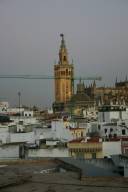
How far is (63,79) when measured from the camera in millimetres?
90250

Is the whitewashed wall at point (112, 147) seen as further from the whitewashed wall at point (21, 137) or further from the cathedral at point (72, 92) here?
the cathedral at point (72, 92)

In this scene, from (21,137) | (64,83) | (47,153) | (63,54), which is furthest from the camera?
(64,83)

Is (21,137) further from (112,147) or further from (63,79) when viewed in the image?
(63,79)

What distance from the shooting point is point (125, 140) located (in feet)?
85.3

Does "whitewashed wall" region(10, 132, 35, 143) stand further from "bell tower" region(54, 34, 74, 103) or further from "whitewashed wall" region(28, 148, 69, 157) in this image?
"bell tower" region(54, 34, 74, 103)

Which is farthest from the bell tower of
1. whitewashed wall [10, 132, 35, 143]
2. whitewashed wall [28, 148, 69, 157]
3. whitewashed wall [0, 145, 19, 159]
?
whitewashed wall [28, 148, 69, 157]

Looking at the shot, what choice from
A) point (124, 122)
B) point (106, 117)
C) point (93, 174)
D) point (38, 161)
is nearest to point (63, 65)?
point (106, 117)

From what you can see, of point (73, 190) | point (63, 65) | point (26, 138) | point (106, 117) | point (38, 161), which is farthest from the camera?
point (63, 65)

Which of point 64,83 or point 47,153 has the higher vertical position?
point 64,83

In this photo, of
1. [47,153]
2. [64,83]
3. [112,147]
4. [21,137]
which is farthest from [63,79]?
[47,153]

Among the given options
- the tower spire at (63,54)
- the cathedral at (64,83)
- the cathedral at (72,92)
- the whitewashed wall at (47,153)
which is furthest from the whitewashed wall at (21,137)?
the tower spire at (63,54)

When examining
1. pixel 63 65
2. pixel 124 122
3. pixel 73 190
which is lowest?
pixel 73 190

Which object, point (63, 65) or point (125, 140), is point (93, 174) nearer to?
point (125, 140)

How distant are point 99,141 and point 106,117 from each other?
1725cm
